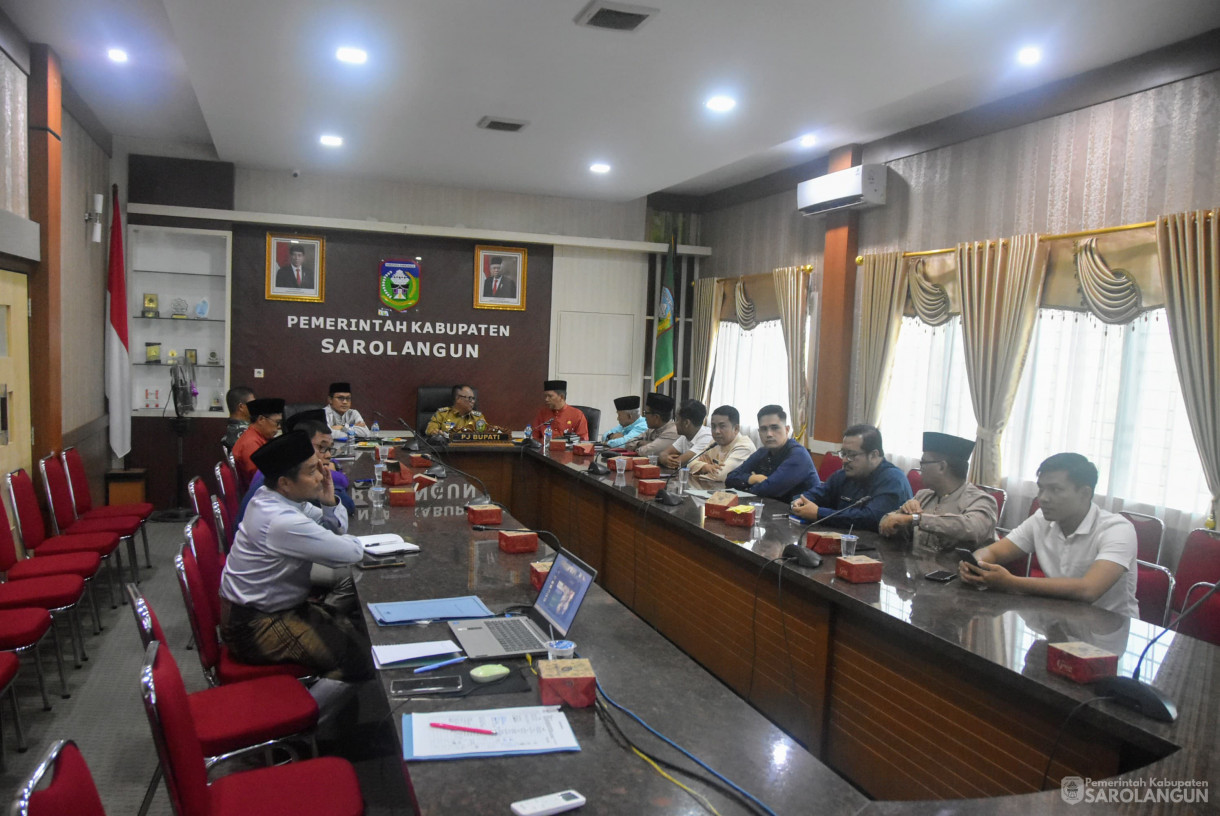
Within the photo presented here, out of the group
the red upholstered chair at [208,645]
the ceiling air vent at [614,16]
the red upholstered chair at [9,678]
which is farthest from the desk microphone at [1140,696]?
the red upholstered chair at [9,678]

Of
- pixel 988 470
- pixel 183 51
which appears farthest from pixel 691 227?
pixel 183 51

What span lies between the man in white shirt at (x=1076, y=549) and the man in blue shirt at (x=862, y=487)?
0.72 metres

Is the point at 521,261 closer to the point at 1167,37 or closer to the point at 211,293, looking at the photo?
the point at 211,293

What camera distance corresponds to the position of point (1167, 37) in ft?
12.4

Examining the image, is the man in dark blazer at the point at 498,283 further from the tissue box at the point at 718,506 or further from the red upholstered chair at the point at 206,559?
the red upholstered chair at the point at 206,559

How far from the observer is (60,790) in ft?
3.86

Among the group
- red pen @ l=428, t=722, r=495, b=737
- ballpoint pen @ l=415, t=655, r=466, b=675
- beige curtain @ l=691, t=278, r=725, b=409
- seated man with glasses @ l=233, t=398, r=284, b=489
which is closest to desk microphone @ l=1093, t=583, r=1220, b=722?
red pen @ l=428, t=722, r=495, b=737

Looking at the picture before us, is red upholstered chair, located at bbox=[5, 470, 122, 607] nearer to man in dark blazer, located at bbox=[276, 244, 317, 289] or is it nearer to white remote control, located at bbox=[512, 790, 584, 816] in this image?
white remote control, located at bbox=[512, 790, 584, 816]

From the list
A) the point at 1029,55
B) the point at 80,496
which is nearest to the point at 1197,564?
the point at 1029,55

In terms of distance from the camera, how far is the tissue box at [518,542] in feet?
9.44

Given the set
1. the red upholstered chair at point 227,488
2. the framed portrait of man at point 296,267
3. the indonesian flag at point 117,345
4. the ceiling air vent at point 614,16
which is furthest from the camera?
the framed portrait of man at point 296,267

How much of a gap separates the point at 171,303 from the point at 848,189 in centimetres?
569

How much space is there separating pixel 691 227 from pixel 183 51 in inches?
207

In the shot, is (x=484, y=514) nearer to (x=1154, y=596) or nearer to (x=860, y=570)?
(x=860, y=570)
